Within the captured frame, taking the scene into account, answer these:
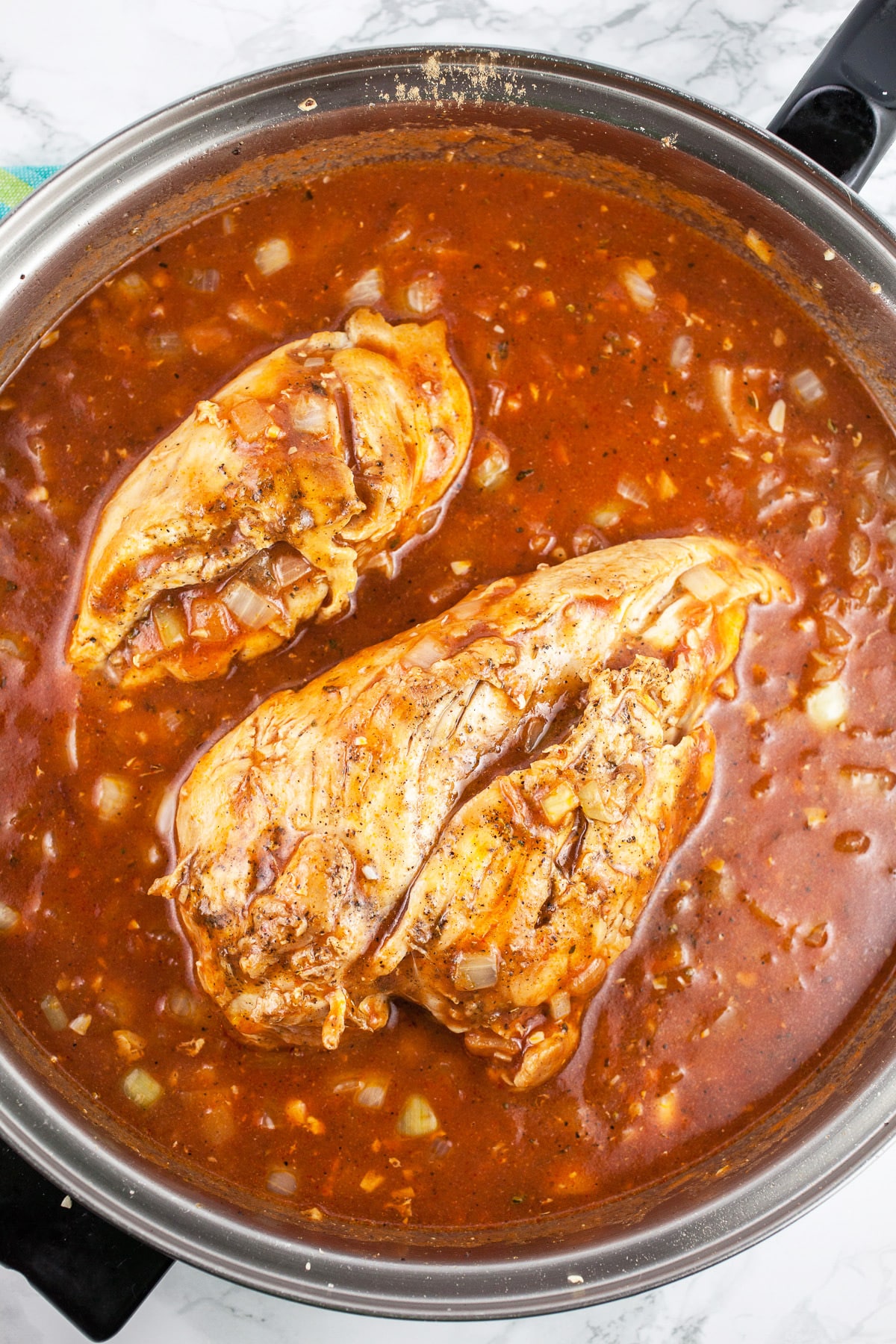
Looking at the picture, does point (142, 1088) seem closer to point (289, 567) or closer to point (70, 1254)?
point (70, 1254)

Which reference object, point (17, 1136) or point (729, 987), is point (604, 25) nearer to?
point (729, 987)

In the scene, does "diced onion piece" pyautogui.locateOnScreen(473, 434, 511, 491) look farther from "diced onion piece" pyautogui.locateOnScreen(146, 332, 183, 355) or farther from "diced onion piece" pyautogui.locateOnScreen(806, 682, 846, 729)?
"diced onion piece" pyautogui.locateOnScreen(806, 682, 846, 729)

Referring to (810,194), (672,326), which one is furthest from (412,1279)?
(810,194)

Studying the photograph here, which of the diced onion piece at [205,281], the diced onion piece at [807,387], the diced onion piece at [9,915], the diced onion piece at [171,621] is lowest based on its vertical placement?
the diced onion piece at [9,915]

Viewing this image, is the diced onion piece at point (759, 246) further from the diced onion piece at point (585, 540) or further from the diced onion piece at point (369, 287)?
the diced onion piece at point (369, 287)

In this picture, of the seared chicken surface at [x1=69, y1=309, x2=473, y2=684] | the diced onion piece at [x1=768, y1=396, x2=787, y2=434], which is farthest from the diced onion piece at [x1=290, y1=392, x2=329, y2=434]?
the diced onion piece at [x1=768, y1=396, x2=787, y2=434]

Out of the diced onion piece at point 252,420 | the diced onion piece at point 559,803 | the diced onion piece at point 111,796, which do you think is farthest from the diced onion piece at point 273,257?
the diced onion piece at point 559,803

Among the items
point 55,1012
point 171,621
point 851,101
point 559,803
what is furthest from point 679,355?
point 55,1012
